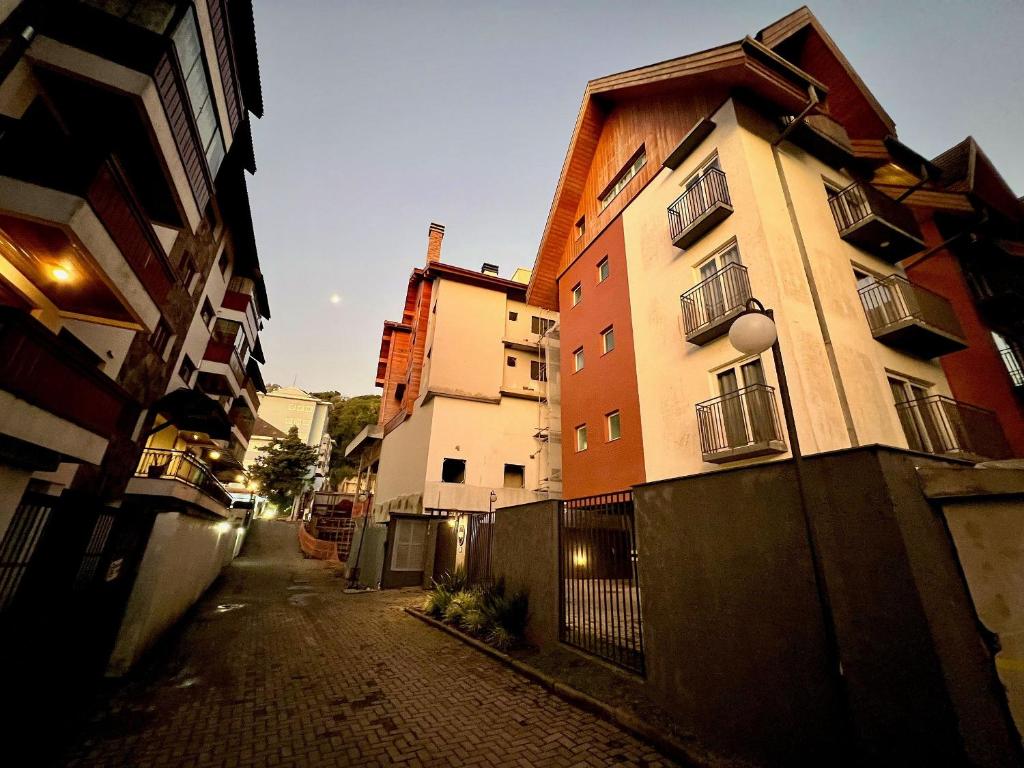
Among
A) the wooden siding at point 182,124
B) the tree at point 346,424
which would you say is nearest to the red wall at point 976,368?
the wooden siding at point 182,124

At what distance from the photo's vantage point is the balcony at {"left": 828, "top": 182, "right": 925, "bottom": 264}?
37.2 feet

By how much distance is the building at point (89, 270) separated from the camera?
5.79 m

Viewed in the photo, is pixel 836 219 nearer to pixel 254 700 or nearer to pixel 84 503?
pixel 254 700

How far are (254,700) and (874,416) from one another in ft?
44.4

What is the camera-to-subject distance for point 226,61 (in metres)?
9.35

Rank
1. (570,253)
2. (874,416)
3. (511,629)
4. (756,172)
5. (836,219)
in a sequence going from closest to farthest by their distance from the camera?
(511,629) → (874,416) → (756,172) → (836,219) → (570,253)

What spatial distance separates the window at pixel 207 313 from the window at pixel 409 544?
14202mm

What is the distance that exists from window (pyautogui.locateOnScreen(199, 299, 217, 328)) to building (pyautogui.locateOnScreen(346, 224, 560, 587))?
461 inches

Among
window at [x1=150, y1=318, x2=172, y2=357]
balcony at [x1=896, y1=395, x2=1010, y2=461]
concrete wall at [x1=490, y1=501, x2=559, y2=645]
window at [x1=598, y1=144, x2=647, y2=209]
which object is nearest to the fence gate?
concrete wall at [x1=490, y1=501, x2=559, y2=645]

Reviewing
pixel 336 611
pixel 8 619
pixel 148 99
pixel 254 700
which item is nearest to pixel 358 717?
pixel 254 700

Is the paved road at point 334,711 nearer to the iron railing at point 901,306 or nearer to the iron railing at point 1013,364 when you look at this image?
the iron railing at point 901,306

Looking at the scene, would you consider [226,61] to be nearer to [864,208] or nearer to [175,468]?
[175,468]

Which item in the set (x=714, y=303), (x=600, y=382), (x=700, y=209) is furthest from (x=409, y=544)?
(x=700, y=209)

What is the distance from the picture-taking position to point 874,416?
943 cm
